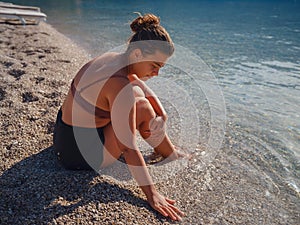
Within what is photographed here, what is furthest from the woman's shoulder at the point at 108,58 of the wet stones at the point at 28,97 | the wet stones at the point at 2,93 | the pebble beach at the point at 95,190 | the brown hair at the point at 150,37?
the wet stones at the point at 2,93

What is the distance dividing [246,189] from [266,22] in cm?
1459

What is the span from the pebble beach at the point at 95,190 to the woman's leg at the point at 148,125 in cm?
29

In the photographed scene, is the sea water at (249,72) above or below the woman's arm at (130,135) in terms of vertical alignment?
below

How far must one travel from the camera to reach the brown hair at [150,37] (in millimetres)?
2359

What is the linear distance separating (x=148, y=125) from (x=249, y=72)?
4.98 m

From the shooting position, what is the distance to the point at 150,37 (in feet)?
7.84

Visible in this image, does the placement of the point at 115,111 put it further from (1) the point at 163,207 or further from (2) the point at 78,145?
(1) the point at 163,207

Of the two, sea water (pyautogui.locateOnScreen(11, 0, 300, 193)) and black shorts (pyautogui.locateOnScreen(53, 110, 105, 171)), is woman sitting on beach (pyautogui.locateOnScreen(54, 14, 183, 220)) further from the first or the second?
sea water (pyautogui.locateOnScreen(11, 0, 300, 193))

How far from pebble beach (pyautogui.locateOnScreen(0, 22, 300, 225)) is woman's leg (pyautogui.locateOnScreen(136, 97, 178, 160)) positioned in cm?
29

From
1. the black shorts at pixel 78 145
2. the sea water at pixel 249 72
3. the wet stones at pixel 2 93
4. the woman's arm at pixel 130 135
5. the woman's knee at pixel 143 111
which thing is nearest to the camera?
the woman's arm at pixel 130 135

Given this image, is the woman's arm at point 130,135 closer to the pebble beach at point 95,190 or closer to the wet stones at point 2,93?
the pebble beach at point 95,190

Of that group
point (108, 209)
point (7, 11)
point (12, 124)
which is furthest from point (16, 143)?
point (7, 11)

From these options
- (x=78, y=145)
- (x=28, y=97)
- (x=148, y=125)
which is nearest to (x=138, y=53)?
(x=148, y=125)

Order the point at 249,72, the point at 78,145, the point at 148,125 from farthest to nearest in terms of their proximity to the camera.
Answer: the point at 249,72 → the point at 148,125 → the point at 78,145
